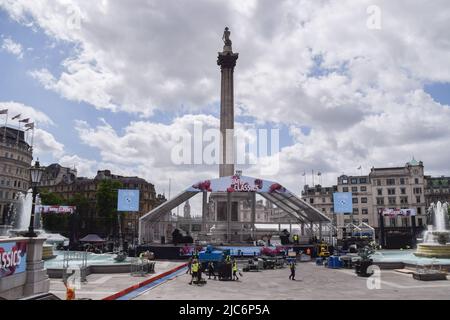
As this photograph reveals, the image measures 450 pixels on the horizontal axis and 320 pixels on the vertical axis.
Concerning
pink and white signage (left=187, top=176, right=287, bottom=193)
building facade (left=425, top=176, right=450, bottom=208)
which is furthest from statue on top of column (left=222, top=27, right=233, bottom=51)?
building facade (left=425, top=176, right=450, bottom=208)

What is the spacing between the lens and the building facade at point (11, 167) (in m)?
78.2

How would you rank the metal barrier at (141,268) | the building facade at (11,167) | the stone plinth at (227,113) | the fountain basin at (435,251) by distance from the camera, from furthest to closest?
the building facade at (11,167)
the stone plinth at (227,113)
the fountain basin at (435,251)
the metal barrier at (141,268)

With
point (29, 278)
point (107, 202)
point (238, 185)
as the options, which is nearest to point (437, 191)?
point (238, 185)

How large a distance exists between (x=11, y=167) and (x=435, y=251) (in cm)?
8208

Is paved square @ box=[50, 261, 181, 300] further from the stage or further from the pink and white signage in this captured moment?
the pink and white signage

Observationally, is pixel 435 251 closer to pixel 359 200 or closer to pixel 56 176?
pixel 359 200

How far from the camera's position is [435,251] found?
32375 mm

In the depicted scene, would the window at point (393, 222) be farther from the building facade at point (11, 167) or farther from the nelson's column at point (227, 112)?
the building facade at point (11, 167)

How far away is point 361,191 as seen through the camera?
314ft

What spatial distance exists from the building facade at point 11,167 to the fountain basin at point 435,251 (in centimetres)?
7554

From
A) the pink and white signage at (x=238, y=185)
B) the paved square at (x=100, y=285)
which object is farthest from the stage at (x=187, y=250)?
the paved square at (x=100, y=285)
